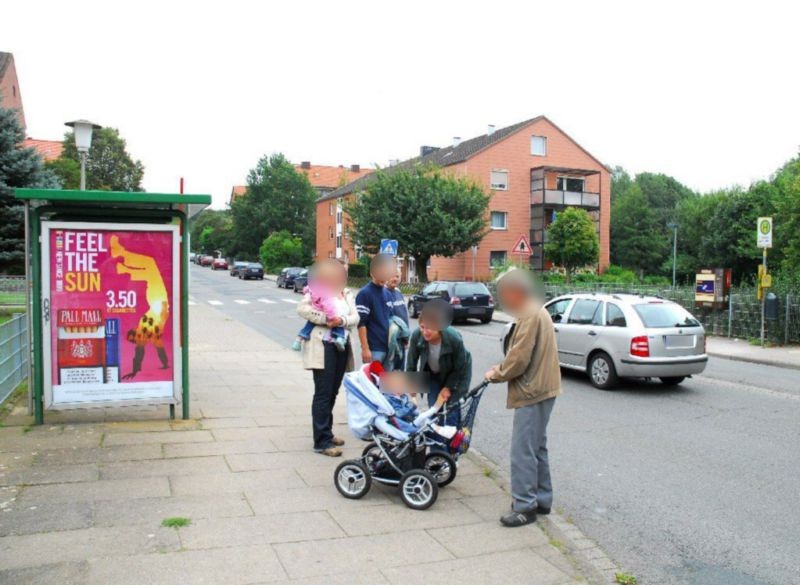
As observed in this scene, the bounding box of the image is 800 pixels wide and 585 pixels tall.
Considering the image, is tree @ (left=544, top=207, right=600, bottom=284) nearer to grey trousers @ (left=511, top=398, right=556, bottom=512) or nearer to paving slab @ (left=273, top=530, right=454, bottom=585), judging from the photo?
grey trousers @ (left=511, top=398, right=556, bottom=512)

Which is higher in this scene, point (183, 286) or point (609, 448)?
point (183, 286)

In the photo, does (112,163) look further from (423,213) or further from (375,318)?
(375,318)

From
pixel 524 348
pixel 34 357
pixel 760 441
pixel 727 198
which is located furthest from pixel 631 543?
pixel 727 198

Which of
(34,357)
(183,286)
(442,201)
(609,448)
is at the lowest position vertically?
(609,448)

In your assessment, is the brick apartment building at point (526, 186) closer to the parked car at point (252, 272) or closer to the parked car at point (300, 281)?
the parked car at point (300, 281)

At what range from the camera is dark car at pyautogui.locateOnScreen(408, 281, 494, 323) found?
23.5 m

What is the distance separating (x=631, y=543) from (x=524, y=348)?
1464 millimetres

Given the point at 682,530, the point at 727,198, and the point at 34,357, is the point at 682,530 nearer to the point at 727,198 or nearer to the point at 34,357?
the point at 34,357

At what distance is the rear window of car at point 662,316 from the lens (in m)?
10.8

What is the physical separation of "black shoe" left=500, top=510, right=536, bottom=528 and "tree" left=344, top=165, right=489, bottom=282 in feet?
110

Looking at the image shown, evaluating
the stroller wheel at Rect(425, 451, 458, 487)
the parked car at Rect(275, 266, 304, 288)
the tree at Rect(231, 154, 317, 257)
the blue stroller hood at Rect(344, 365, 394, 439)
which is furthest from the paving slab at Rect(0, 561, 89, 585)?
the tree at Rect(231, 154, 317, 257)

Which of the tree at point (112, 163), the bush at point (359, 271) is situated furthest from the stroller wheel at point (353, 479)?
the tree at point (112, 163)

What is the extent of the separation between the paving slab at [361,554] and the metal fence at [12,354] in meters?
5.38

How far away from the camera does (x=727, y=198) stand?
52906 mm
